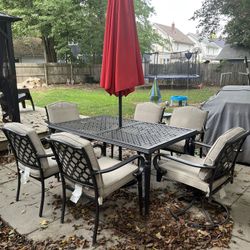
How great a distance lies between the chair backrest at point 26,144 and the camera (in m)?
2.38

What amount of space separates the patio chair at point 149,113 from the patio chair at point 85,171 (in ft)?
4.88

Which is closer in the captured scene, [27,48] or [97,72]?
[97,72]

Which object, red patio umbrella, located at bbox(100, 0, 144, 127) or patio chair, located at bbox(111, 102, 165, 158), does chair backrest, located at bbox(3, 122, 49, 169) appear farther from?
patio chair, located at bbox(111, 102, 165, 158)

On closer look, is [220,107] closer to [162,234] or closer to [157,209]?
[157,209]

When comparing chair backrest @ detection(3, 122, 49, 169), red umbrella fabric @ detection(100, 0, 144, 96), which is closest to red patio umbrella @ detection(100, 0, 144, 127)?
red umbrella fabric @ detection(100, 0, 144, 96)

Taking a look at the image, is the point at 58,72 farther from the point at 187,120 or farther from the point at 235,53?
the point at 187,120

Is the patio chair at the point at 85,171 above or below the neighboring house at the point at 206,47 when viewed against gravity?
below

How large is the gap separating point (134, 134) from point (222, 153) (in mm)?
1058

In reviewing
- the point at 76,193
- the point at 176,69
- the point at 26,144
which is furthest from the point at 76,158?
the point at 176,69

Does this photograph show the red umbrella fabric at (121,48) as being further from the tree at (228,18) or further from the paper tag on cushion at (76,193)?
the tree at (228,18)

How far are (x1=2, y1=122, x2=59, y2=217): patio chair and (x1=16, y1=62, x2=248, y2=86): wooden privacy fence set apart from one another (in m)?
12.0

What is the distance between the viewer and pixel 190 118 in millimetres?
3576

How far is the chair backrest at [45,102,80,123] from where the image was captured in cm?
366

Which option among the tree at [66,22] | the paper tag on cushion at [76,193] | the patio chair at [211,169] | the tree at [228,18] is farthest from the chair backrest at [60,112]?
the tree at [228,18]
